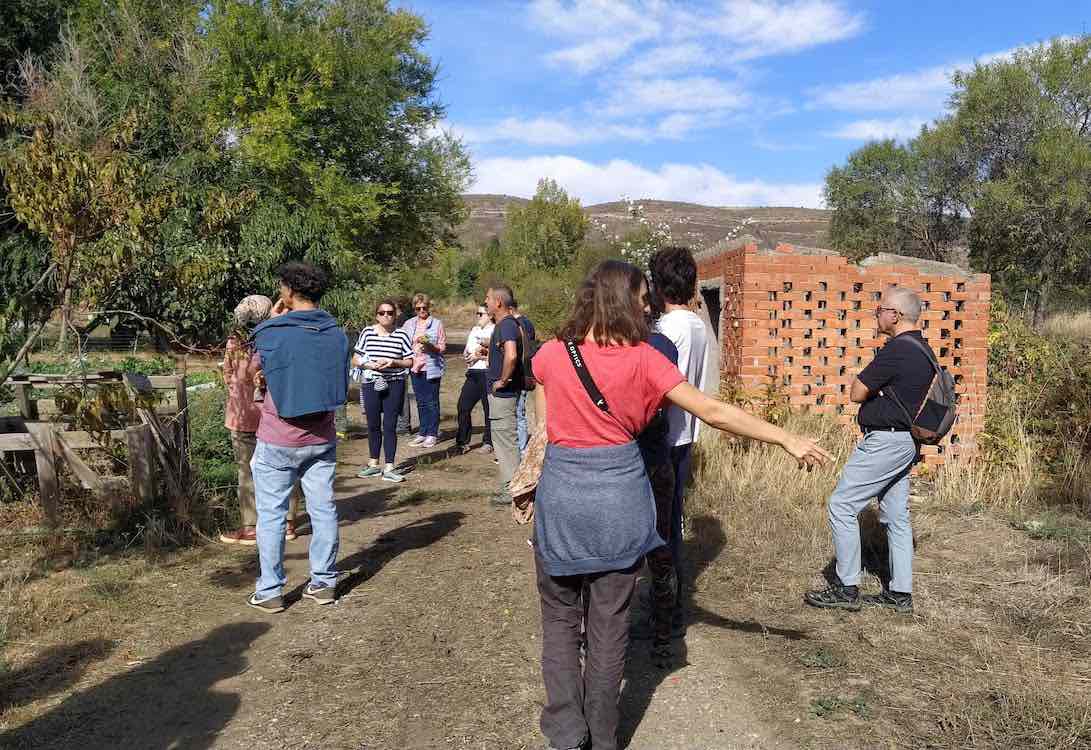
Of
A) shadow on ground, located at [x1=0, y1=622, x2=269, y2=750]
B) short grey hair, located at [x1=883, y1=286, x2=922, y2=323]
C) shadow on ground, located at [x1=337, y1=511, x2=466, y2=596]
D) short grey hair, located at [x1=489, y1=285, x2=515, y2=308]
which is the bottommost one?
shadow on ground, located at [x1=337, y1=511, x2=466, y2=596]

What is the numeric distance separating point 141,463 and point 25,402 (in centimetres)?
203

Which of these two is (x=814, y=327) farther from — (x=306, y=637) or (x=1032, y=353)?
(x=306, y=637)

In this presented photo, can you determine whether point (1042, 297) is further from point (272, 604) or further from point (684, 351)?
point (272, 604)

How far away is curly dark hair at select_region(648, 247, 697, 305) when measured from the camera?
163 inches

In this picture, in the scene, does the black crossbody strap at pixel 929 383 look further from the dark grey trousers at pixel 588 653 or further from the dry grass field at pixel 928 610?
the dark grey trousers at pixel 588 653

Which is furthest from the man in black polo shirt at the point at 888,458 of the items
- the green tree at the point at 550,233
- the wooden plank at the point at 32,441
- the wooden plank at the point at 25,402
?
the green tree at the point at 550,233

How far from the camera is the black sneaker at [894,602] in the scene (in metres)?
4.58

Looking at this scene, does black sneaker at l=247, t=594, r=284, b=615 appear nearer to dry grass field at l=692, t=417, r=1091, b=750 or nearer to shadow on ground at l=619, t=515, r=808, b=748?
shadow on ground at l=619, t=515, r=808, b=748

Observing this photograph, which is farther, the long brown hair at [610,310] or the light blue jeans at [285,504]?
the light blue jeans at [285,504]

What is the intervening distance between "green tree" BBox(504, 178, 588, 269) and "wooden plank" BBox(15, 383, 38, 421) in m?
30.9

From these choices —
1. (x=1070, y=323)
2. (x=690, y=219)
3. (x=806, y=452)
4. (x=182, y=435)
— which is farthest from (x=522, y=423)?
(x=690, y=219)

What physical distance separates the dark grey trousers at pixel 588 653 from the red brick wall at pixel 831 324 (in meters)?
5.70

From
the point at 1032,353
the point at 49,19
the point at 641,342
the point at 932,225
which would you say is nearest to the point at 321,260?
the point at 49,19

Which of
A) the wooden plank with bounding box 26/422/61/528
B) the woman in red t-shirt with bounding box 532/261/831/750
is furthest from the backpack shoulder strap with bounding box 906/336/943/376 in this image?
the wooden plank with bounding box 26/422/61/528
